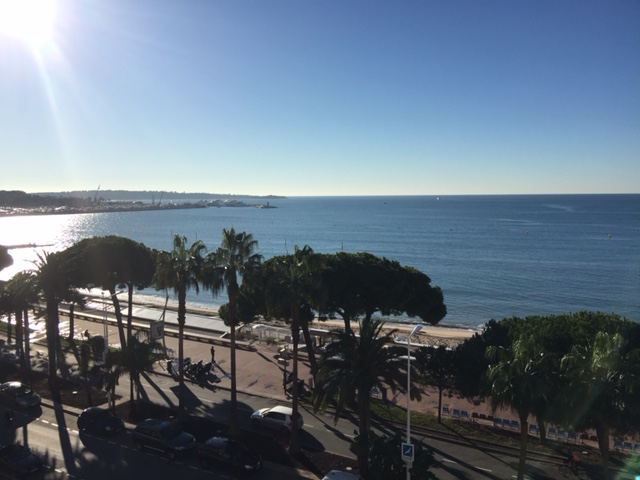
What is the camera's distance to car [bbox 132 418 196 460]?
62.0ft

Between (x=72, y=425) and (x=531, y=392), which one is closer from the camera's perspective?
(x=531, y=392)

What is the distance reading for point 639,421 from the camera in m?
13.6

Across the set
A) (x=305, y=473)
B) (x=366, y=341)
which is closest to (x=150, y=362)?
(x=305, y=473)

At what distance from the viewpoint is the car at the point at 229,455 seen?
57.5 feet

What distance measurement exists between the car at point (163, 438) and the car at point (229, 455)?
3.46ft

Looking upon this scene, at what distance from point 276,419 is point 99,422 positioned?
24.9ft

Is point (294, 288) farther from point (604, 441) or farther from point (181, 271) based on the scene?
point (604, 441)

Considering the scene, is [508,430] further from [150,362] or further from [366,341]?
[150,362]

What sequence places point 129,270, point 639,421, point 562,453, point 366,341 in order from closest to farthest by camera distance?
point 639,421
point 366,341
point 562,453
point 129,270

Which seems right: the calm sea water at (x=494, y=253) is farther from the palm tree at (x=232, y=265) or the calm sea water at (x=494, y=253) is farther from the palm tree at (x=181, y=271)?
the palm tree at (x=232, y=265)

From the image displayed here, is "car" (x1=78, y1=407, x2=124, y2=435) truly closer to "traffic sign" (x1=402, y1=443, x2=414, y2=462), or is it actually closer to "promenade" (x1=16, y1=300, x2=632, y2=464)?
"promenade" (x1=16, y1=300, x2=632, y2=464)

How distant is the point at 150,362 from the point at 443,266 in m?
75.3

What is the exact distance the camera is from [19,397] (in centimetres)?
2386

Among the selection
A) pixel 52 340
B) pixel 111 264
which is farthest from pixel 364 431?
pixel 111 264
